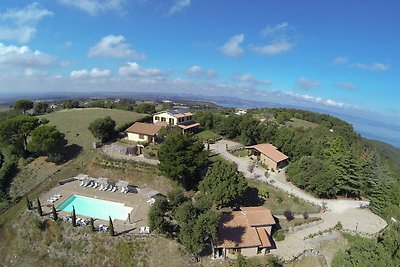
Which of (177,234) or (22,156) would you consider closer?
(177,234)

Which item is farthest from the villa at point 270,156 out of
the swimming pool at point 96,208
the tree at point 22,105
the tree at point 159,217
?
the tree at point 22,105

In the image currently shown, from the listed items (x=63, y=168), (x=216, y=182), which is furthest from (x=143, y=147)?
(x=216, y=182)

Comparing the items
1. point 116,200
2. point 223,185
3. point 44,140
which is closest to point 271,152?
point 223,185

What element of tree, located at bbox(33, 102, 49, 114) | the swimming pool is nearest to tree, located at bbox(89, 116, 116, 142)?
the swimming pool

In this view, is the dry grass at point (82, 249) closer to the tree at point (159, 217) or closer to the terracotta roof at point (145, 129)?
the tree at point (159, 217)

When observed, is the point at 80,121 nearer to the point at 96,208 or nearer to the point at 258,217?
the point at 96,208

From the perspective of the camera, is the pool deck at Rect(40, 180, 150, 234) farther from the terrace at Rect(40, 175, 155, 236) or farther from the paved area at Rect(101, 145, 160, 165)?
the paved area at Rect(101, 145, 160, 165)

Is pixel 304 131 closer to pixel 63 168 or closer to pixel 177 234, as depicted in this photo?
pixel 177 234
